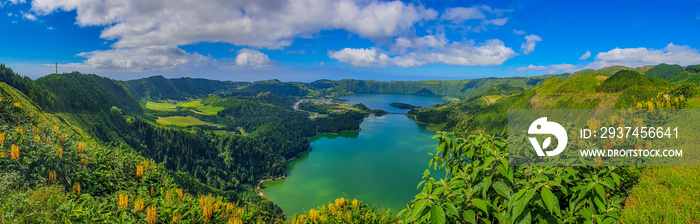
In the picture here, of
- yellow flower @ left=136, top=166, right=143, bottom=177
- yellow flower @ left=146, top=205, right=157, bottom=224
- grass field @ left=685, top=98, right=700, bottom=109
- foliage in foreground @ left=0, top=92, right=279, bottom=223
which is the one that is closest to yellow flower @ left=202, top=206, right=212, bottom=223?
foliage in foreground @ left=0, top=92, right=279, bottom=223

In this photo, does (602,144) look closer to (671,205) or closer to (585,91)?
(671,205)

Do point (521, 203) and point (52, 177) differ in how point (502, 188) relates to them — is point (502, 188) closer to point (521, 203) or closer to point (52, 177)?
point (521, 203)

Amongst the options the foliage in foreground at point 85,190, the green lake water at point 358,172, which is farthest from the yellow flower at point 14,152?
the green lake water at point 358,172

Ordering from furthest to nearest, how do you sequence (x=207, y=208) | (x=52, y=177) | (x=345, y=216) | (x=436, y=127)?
1. (x=436, y=127)
2. (x=52, y=177)
3. (x=207, y=208)
4. (x=345, y=216)

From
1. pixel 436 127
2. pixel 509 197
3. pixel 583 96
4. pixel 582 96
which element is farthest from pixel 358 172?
pixel 436 127

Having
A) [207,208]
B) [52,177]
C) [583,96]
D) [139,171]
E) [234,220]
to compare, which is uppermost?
[583,96]

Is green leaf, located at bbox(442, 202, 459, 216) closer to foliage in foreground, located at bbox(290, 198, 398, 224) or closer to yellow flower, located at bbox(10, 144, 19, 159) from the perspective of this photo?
foliage in foreground, located at bbox(290, 198, 398, 224)
